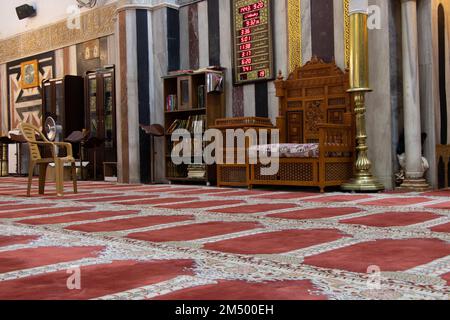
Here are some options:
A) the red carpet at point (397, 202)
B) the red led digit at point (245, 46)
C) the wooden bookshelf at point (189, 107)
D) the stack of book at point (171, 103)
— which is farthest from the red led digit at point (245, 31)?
the red carpet at point (397, 202)

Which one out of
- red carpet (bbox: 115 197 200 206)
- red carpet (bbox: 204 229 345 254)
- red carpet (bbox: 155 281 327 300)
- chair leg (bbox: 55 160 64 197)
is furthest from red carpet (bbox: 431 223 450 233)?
chair leg (bbox: 55 160 64 197)

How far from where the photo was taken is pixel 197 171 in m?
7.86

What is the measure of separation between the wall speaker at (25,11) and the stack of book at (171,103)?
17.3 ft

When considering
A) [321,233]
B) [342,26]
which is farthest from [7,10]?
[321,233]

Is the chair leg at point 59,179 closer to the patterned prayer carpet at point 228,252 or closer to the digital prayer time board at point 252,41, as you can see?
the patterned prayer carpet at point 228,252

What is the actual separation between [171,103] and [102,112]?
6.51 ft

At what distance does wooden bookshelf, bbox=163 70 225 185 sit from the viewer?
7.74 m

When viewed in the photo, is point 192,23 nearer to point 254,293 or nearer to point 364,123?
point 364,123

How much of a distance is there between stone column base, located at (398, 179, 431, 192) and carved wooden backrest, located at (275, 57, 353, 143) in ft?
3.53

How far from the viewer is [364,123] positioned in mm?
5984

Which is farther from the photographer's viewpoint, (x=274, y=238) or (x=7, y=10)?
(x=7, y=10)

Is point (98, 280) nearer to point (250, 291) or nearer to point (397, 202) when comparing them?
point (250, 291)

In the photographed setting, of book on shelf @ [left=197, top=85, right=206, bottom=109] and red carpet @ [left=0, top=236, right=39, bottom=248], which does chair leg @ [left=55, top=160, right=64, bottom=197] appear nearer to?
book on shelf @ [left=197, top=85, right=206, bottom=109]
